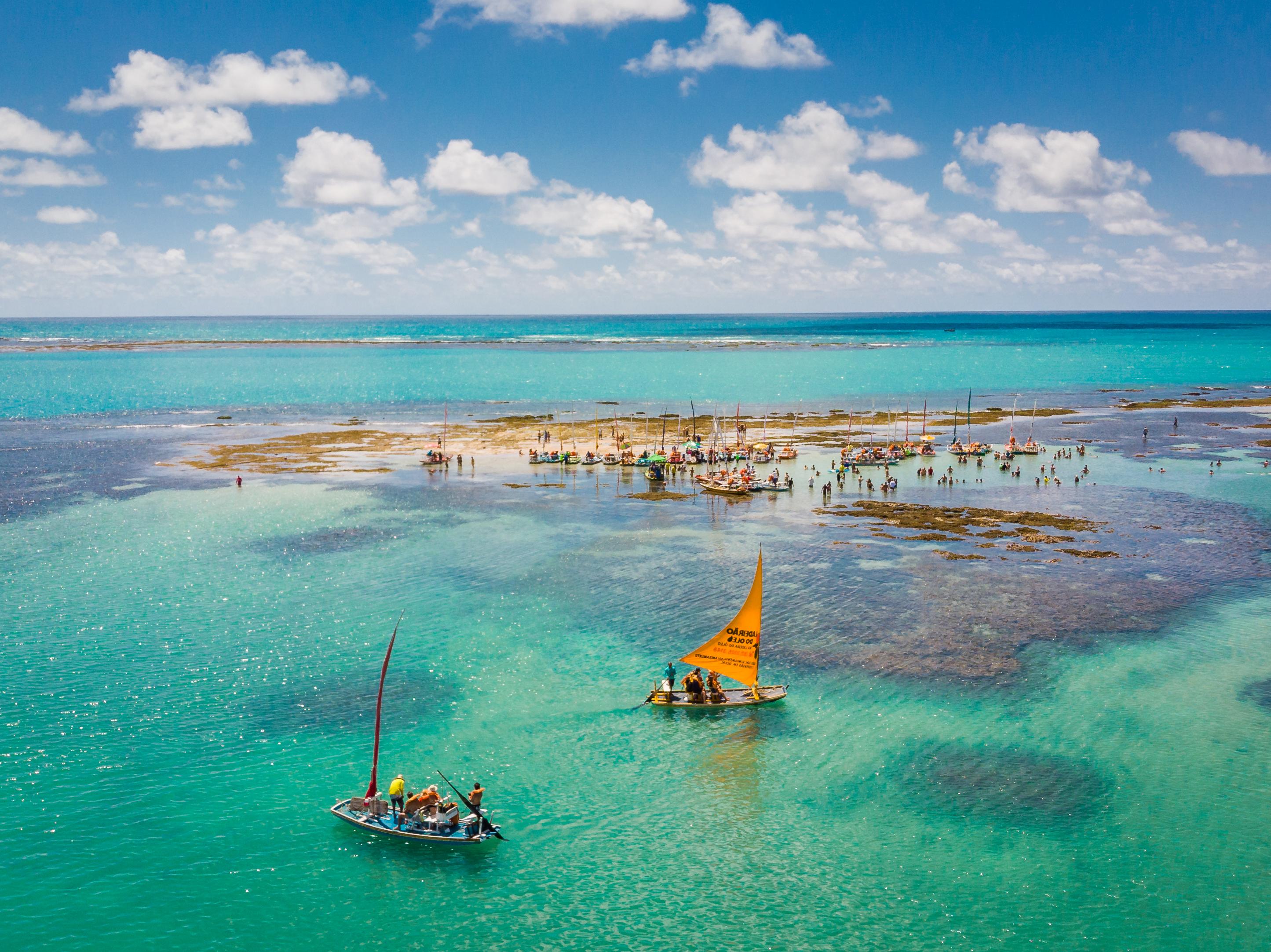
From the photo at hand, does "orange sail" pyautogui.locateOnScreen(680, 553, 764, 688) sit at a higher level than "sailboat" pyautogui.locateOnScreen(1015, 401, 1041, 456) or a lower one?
lower

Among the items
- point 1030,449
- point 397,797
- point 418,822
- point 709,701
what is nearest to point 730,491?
point 1030,449

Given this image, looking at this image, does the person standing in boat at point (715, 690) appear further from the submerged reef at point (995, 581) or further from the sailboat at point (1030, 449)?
the sailboat at point (1030, 449)

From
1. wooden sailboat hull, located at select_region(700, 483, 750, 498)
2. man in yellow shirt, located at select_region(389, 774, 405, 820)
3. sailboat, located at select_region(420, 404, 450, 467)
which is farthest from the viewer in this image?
sailboat, located at select_region(420, 404, 450, 467)

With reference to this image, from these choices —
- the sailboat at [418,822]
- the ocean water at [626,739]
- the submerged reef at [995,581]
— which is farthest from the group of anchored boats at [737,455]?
the sailboat at [418,822]

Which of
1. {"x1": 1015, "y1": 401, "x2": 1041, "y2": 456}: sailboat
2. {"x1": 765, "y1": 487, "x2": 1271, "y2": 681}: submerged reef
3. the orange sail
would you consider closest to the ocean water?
{"x1": 765, "y1": 487, "x2": 1271, "y2": 681}: submerged reef

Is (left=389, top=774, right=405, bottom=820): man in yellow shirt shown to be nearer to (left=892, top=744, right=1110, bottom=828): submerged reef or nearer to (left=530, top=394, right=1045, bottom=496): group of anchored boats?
(left=892, top=744, right=1110, bottom=828): submerged reef

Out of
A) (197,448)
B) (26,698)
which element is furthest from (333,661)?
(197,448)

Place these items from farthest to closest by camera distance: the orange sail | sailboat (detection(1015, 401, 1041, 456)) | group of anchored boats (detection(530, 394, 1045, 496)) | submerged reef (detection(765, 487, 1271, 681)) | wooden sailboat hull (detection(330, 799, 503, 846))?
sailboat (detection(1015, 401, 1041, 456))
group of anchored boats (detection(530, 394, 1045, 496))
submerged reef (detection(765, 487, 1271, 681))
the orange sail
wooden sailboat hull (detection(330, 799, 503, 846))
